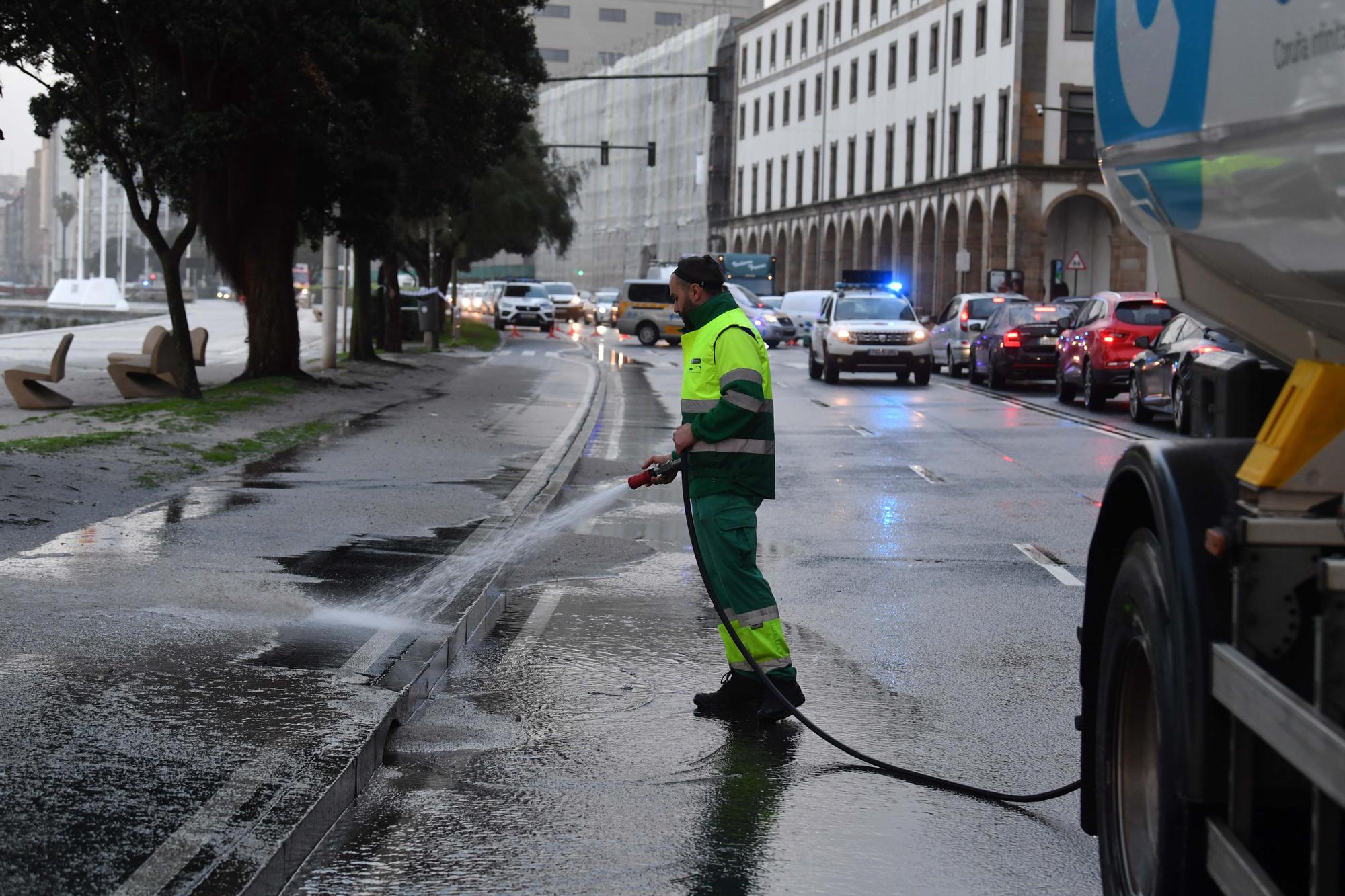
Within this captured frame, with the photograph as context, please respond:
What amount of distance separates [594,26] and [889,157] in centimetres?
6527

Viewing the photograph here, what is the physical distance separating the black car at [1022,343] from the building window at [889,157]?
1925 inches

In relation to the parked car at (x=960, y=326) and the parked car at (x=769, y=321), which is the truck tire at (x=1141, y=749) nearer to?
the parked car at (x=960, y=326)

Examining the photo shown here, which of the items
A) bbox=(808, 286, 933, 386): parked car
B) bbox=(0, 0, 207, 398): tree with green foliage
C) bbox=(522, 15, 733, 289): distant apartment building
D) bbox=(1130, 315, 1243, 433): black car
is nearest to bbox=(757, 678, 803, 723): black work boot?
bbox=(1130, 315, 1243, 433): black car

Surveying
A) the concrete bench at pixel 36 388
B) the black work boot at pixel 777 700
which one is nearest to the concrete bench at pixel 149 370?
the concrete bench at pixel 36 388

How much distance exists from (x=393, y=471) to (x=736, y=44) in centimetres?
9150

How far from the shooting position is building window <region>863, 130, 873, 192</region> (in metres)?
85.1

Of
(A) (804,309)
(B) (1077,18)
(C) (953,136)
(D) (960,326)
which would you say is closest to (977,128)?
(C) (953,136)

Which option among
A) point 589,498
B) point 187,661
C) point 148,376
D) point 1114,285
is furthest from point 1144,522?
point 1114,285

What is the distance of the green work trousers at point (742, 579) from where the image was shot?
7137 mm

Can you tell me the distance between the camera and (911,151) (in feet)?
262

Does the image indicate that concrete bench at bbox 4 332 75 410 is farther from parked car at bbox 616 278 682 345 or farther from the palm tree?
the palm tree

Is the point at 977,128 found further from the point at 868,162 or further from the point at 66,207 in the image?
the point at 66,207

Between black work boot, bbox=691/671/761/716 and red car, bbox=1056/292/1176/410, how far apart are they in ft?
65.8

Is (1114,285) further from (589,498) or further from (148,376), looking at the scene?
(589,498)
